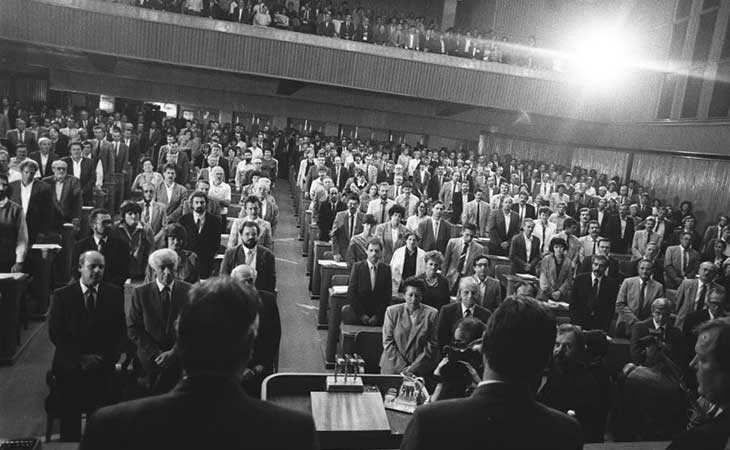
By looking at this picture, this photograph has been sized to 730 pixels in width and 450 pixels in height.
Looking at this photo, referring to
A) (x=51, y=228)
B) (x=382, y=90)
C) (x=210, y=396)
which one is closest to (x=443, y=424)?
(x=210, y=396)

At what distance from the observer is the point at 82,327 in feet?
13.5

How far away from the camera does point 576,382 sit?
3.57m

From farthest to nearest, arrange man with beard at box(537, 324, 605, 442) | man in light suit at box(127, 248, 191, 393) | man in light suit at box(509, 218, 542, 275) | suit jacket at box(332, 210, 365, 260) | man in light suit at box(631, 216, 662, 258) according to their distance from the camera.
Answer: man in light suit at box(631, 216, 662, 258) → suit jacket at box(332, 210, 365, 260) → man in light suit at box(509, 218, 542, 275) → man in light suit at box(127, 248, 191, 393) → man with beard at box(537, 324, 605, 442)

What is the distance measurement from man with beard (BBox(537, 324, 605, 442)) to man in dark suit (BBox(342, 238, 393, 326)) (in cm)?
224

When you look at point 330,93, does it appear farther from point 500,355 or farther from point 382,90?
point 500,355

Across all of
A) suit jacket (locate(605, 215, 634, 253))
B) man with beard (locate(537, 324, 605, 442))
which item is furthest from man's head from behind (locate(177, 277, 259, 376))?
suit jacket (locate(605, 215, 634, 253))

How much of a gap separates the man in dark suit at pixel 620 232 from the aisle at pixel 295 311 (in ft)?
16.5

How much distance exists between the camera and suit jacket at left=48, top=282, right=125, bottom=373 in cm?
408

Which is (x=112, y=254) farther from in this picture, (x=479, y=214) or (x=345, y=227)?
(x=479, y=214)

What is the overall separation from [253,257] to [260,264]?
132 millimetres

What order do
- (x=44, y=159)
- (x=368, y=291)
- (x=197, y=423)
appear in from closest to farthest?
(x=197, y=423) < (x=368, y=291) < (x=44, y=159)

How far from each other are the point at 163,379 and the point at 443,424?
3.01m

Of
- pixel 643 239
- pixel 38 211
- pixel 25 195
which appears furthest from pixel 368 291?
pixel 643 239

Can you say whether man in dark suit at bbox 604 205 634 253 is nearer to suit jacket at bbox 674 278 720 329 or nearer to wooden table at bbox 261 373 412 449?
suit jacket at bbox 674 278 720 329
